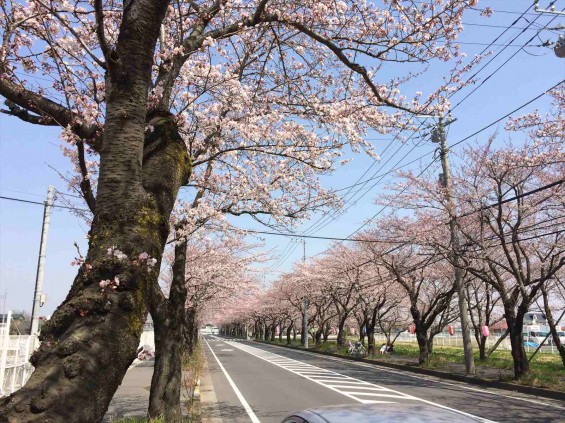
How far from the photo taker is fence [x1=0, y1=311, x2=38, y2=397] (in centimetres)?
946

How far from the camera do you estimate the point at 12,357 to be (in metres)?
10.3

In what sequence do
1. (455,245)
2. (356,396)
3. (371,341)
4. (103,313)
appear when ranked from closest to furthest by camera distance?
(103,313), (356,396), (455,245), (371,341)

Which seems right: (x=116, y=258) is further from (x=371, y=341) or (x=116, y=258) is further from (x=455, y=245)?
(x=371, y=341)

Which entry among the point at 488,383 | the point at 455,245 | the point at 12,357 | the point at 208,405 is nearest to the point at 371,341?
the point at 488,383

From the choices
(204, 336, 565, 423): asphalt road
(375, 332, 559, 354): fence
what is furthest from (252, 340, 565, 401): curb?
(375, 332, 559, 354): fence

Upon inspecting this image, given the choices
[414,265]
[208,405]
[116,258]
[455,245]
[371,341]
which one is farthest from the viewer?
[371,341]

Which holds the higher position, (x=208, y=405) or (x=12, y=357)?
(x=12, y=357)

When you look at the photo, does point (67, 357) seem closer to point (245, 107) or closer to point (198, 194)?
point (245, 107)

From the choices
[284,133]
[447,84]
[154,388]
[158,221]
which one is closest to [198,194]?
[284,133]

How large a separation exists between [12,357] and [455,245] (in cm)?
1519

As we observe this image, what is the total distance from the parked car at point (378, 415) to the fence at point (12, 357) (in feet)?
27.0

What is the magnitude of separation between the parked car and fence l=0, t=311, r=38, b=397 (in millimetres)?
8240

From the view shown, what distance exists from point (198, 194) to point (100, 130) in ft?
27.2

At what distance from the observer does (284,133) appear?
33.7ft
